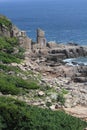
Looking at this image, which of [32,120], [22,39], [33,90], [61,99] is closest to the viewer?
[32,120]

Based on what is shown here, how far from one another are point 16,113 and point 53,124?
90.5 inches

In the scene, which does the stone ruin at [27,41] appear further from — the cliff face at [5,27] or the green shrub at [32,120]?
the green shrub at [32,120]

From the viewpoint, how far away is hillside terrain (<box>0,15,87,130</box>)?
30.4m

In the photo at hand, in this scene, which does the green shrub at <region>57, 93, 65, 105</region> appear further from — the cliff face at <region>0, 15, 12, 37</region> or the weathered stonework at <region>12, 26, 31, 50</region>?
the cliff face at <region>0, 15, 12, 37</region>

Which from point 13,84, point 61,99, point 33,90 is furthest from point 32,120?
point 33,90

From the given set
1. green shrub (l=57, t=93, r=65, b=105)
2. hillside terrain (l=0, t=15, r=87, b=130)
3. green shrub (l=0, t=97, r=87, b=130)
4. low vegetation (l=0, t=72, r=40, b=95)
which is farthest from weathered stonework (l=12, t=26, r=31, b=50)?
green shrub (l=0, t=97, r=87, b=130)

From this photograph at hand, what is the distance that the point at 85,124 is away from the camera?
103 ft

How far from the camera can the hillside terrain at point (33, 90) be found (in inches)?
1198

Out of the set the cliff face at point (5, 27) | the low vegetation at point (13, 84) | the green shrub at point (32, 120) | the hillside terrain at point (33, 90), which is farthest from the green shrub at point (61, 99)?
the cliff face at point (5, 27)

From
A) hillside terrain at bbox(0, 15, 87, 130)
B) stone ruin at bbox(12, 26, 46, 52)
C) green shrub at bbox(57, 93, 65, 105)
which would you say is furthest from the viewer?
stone ruin at bbox(12, 26, 46, 52)

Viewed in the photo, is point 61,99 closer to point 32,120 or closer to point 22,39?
point 32,120

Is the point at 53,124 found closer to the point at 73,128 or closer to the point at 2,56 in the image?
the point at 73,128

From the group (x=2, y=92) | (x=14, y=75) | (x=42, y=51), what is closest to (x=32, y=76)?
(x=14, y=75)

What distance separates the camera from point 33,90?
42.8 metres
